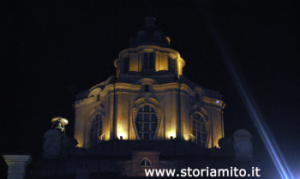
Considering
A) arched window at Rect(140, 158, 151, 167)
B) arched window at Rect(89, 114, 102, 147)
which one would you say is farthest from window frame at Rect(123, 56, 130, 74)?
arched window at Rect(140, 158, 151, 167)

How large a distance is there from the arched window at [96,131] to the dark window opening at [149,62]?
836 cm

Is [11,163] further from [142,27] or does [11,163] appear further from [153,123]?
[142,27]

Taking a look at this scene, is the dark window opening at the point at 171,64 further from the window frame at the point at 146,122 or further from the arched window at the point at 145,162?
the arched window at the point at 145,162

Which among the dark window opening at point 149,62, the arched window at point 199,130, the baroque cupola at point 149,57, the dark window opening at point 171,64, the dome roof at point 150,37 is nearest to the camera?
the arched window at point 199,130

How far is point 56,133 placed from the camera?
6281cm

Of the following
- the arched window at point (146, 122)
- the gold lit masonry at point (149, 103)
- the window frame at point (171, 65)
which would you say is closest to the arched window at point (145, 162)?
the gold lit masonry at point (149, 103)

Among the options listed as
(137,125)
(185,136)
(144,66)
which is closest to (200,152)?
(185,136)

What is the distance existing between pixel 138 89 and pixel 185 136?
25.8 ft

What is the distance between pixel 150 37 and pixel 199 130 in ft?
44.4

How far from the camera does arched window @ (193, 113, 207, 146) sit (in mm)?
67062

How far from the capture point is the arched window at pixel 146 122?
64.7 metres

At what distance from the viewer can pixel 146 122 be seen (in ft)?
214

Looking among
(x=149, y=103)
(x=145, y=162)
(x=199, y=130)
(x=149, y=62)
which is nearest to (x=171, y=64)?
(x=149, y=62)

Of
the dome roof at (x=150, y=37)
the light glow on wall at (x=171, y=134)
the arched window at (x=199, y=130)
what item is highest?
the dome roof at (x=150, y=37)
